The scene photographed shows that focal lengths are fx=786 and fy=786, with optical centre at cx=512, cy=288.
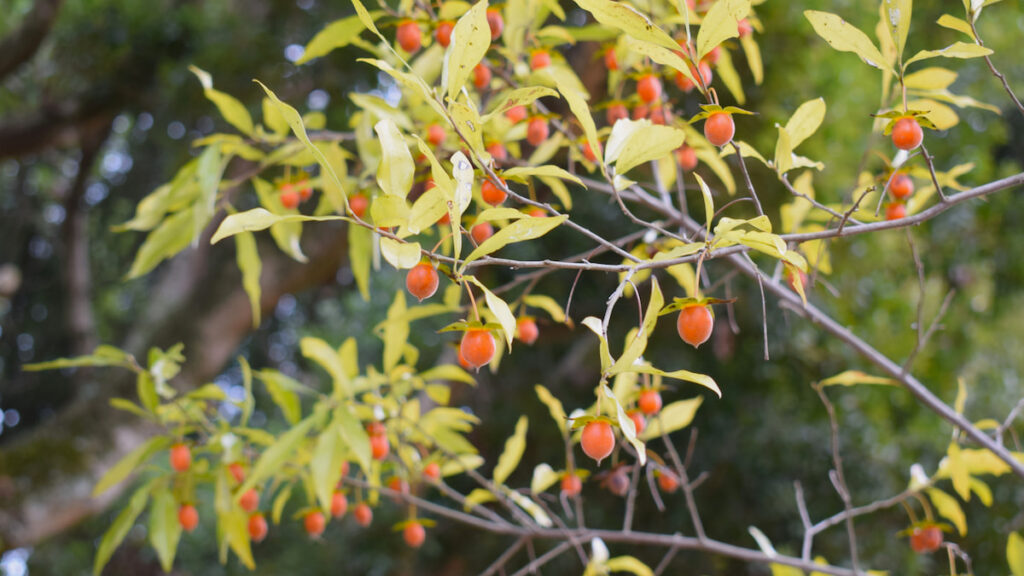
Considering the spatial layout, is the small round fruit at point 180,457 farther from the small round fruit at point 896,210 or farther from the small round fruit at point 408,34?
the small round fruit at point 896,210

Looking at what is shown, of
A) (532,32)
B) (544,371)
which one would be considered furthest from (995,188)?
(544,371)

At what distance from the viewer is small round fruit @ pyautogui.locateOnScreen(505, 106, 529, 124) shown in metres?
0.75

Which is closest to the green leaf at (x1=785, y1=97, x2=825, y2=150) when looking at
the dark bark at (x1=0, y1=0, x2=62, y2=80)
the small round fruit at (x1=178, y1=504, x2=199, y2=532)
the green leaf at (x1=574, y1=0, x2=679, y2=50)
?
the green leaf at (x1=574, y1=0, x2=679, y2=50)

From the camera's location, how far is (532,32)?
81 centimetres

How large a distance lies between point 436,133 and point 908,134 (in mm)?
440

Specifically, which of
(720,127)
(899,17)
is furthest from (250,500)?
(899,17)

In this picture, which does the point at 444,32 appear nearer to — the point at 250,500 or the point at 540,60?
the point at 540,60

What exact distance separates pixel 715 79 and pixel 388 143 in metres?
1.48

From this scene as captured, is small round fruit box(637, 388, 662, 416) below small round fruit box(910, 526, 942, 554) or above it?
above

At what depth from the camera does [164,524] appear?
34.9 inches

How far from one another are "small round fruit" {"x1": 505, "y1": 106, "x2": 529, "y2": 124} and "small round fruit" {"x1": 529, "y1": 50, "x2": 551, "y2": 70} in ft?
0.14

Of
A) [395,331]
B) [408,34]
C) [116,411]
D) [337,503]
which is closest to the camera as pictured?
[408,34]

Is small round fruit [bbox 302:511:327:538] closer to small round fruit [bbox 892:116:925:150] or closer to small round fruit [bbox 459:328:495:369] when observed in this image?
small round fruit [bbox 459:328:495:369]

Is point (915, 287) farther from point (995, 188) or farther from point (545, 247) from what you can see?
point (995, 188)
